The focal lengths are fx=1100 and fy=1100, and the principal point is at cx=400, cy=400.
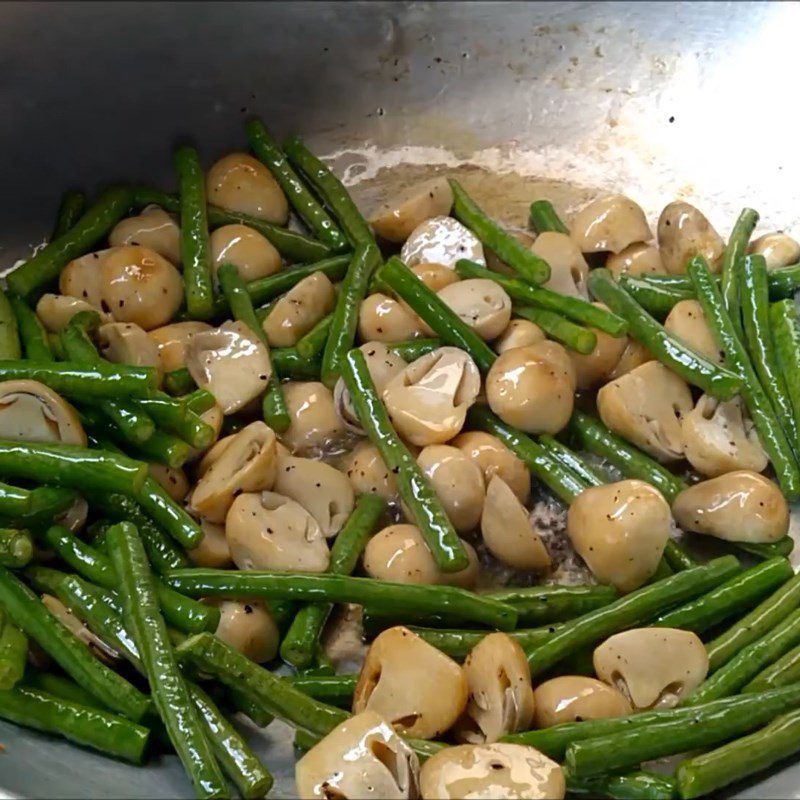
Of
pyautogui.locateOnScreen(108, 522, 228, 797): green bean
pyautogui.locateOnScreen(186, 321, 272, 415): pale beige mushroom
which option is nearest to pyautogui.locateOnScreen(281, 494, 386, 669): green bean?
pyautogui.locateOnScreen(108, 522, 228, 797): green bean

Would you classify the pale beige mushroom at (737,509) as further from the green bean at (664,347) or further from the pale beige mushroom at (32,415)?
the pale beige mushroom at (32,415)

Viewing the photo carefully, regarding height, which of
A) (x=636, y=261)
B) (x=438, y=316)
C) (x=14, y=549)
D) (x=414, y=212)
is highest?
(x=414, y=212)

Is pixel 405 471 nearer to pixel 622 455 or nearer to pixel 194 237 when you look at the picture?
pixel 622 455

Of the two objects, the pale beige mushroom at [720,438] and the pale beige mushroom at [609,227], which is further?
the pale beige mushroom at [609,227]

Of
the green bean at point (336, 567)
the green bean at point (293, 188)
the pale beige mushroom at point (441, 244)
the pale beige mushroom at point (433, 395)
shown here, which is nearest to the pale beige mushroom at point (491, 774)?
the green bean at point (336, 567)

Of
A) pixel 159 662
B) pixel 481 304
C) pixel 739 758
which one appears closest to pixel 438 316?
pixel 481 304

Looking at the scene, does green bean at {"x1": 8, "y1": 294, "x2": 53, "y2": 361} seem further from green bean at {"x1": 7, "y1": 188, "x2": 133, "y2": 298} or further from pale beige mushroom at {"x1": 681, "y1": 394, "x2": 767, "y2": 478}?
pale beige mushroom at {"x1": 681, "y1": 394, "x2": 767, "y2": 478}

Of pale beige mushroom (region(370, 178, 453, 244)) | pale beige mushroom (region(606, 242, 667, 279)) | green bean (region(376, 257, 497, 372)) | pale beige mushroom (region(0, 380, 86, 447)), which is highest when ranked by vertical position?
pale beige mushroom (region(370, 178, 453, 244))
